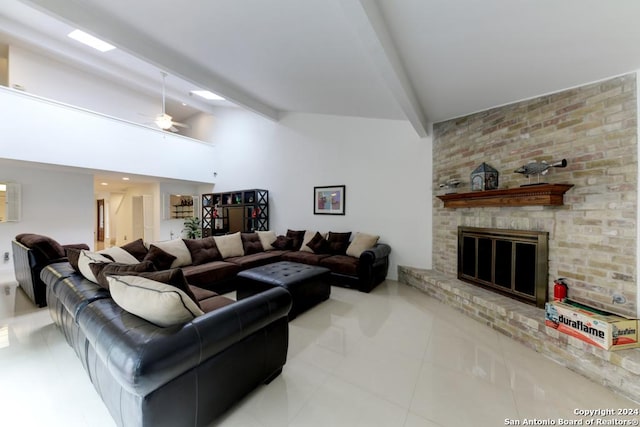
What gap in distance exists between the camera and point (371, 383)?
193 cm

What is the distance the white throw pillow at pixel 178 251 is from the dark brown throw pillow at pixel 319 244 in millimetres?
2200

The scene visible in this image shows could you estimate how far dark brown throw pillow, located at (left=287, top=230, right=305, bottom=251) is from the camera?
553cm

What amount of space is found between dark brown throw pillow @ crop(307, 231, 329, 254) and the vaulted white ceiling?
8.64 feet

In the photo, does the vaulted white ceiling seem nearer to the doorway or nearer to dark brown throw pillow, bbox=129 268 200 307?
dark brown throw pillow, bbox=129 268 200 307

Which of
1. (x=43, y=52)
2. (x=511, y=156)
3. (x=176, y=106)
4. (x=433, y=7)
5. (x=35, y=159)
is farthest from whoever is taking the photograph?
(x=176, y=106)

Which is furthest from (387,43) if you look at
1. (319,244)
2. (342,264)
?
(319,244)

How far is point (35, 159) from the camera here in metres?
4.64

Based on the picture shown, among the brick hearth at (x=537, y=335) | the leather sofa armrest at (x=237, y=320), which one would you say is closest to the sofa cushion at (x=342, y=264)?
the brick hearth at (x=537, y=335)

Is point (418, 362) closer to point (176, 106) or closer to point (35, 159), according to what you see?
point (35, 159)

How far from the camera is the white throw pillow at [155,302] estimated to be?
4.50 feet

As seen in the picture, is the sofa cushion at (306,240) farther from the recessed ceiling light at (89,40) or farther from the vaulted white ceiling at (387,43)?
the recessed ceiling light at (89,40)

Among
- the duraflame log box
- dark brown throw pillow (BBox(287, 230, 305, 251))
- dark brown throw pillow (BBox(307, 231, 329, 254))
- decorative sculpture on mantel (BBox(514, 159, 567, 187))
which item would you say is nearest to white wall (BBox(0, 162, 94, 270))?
dark brown throw pillow (BBox(287, 230, 305, 251))

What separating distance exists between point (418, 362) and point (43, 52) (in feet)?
29.4

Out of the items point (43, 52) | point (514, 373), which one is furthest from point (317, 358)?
point (43, 52)
